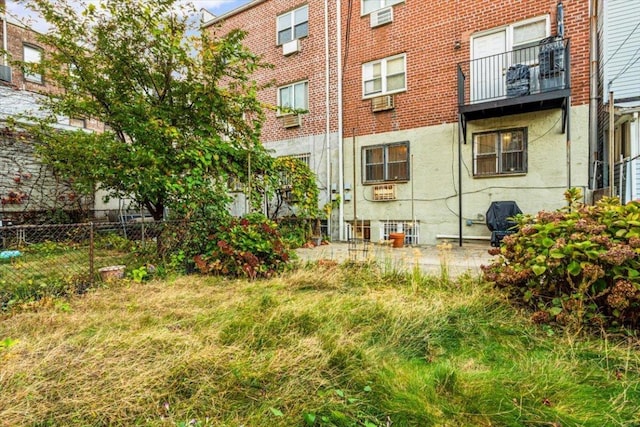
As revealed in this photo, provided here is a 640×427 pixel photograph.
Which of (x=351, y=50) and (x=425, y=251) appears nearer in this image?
(x=425, y=251)

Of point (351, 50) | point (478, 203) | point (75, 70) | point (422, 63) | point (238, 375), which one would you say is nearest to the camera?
point (238, 375)

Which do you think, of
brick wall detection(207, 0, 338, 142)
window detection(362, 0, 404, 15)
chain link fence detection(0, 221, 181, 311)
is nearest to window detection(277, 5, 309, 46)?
brick wall detection(207, 0, 338, 142)

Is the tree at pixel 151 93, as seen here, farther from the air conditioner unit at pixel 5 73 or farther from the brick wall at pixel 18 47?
the brick wall at pixel 18 47

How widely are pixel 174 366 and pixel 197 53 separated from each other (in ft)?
18.6

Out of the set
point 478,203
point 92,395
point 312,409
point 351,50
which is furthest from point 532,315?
point 351,50

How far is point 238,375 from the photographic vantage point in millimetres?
2148

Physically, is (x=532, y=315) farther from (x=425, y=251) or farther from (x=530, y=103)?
(x=530, y=103)

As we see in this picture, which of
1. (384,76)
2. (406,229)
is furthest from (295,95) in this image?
(406,229)

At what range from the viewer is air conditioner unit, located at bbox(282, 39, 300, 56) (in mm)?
11859

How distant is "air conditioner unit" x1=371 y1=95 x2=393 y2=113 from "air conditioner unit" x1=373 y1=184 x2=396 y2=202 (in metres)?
2.32

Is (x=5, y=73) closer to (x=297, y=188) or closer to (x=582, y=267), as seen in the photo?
(x=297, y=188)

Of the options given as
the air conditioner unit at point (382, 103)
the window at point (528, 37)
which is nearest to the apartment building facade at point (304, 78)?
the air conditioner unit at point (382, 103)

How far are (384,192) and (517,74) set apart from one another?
173 inches

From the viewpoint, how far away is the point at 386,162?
33.9ft
